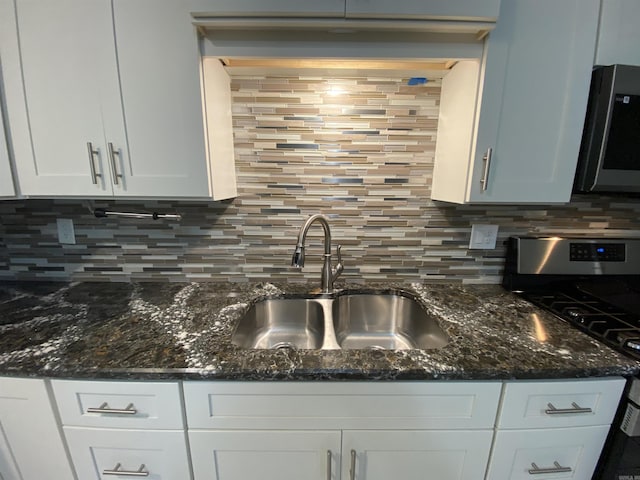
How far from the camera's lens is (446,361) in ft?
2.51

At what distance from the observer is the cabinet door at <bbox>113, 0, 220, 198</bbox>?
838mm

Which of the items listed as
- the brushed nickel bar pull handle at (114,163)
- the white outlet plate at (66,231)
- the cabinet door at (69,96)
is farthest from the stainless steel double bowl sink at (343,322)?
the white outlet plate at (66,231)

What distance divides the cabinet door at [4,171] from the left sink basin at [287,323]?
1002mm

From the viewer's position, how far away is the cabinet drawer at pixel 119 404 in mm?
761

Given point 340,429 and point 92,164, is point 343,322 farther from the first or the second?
point 92,164

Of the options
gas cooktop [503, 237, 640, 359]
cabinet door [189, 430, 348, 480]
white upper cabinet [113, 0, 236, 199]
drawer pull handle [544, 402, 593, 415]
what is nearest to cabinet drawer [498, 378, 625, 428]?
drawer pull handle [544, 402, 593, 415]

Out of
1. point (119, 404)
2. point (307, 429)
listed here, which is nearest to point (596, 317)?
point (307, 429)

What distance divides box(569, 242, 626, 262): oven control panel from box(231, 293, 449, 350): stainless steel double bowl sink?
2.53 ft

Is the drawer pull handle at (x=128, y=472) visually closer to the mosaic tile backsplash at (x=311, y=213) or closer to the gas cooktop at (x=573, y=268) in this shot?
the mosaic tile backsplash at (x=311, y=213)

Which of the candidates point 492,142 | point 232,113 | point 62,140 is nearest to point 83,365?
point 62,140

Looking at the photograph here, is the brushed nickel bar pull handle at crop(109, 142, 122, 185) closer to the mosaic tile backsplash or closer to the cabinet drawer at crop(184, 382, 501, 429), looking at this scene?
the mosaic tile backsplash

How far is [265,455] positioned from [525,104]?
1464 mm

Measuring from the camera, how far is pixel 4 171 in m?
0.93

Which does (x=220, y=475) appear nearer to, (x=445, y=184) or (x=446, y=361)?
(x=446, y=361)
